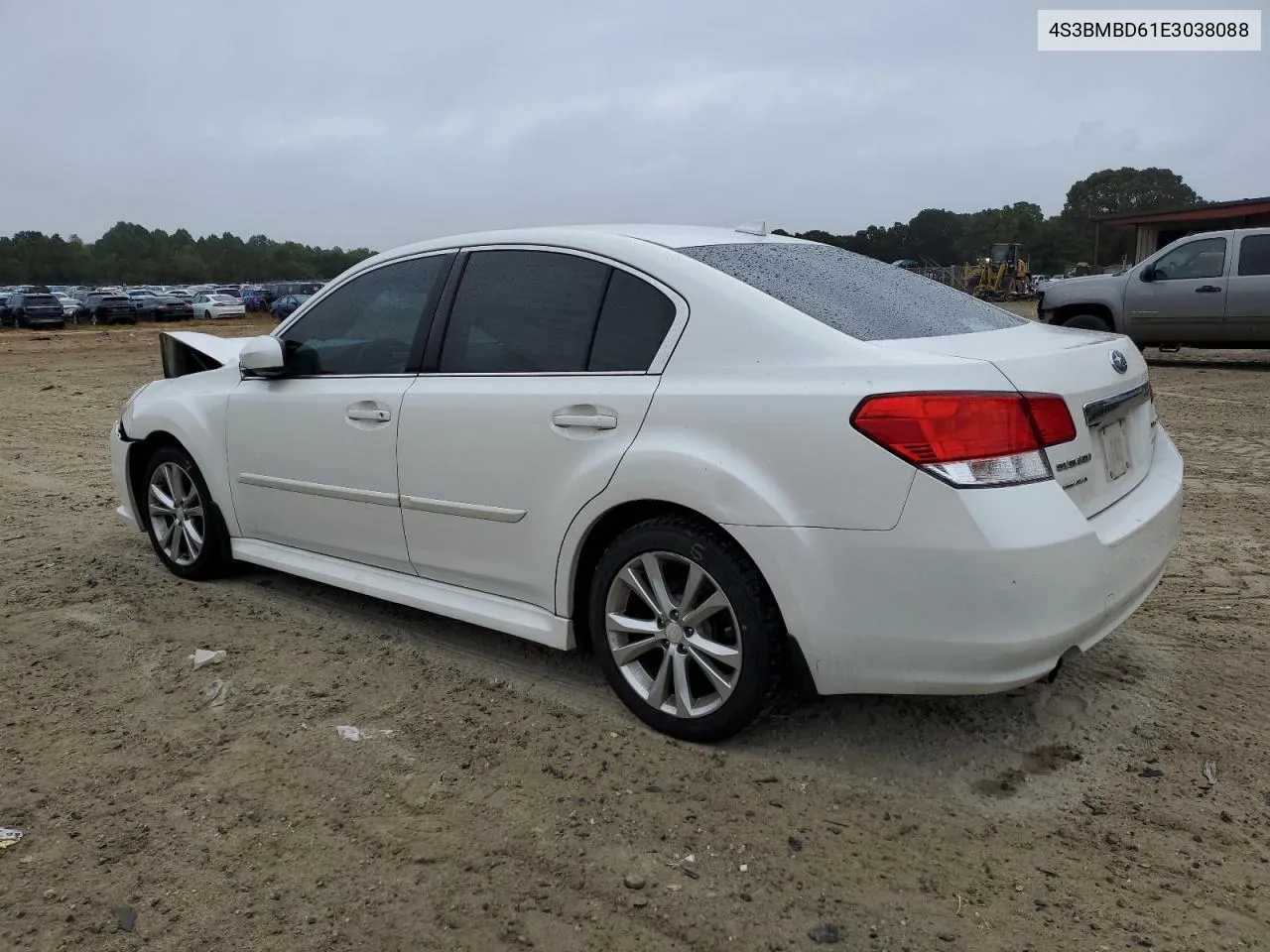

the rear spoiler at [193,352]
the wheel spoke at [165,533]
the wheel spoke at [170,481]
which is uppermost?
the rear spoiler at [193,352]

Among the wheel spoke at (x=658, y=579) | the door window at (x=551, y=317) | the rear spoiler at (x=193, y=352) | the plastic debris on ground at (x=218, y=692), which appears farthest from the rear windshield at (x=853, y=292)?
the rear spoiler at (x=193, y=352)

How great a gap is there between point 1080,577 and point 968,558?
1.13 ft

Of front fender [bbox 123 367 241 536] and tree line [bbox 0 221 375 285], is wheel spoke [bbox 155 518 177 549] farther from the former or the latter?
tree line [bbox 0 221 375 285]

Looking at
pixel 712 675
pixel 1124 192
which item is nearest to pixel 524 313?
pixel 712 675

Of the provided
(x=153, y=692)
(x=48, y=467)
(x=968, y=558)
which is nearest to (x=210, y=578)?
(x=153, y=692)

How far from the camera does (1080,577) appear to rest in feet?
8.84

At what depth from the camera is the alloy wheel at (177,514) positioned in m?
4.90

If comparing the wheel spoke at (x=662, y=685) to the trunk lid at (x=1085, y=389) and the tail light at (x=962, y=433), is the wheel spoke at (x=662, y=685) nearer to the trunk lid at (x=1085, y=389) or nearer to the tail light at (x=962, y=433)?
the tail light at (x=962, y=433)

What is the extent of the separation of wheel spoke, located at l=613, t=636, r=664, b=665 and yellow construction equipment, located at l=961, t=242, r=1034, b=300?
3897cm

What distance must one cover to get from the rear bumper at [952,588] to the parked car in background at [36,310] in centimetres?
3882

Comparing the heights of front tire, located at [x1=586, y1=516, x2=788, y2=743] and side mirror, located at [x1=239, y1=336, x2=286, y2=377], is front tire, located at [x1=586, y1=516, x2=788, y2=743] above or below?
below

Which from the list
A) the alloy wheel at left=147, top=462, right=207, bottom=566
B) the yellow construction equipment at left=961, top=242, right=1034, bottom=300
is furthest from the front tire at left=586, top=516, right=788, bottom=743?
the yellow construction equipment at left=961, top=242, right=1034, bottom=300

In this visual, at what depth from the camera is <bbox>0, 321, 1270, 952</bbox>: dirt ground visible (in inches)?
94.9

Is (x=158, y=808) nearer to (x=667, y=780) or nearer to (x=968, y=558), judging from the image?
(x=667, y=780)
